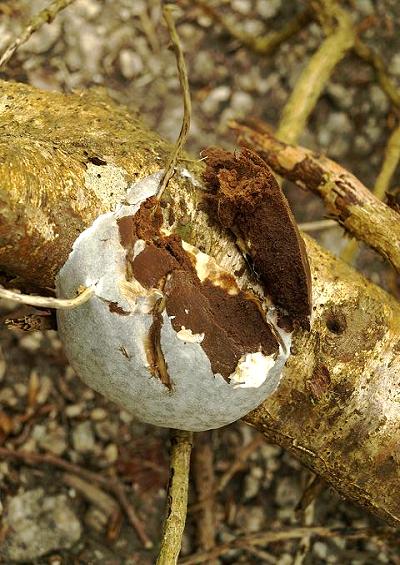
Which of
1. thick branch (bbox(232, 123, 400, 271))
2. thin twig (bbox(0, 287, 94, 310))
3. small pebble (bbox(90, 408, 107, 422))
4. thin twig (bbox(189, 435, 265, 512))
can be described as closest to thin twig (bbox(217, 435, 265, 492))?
thin twig (bbox(189, 435, 265, 512))

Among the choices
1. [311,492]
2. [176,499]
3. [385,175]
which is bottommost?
[311,492]

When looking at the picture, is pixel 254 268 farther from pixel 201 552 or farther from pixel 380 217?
pixel 201 552

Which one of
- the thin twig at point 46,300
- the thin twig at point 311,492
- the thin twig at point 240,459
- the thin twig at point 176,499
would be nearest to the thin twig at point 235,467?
the thin twig at point 240,459

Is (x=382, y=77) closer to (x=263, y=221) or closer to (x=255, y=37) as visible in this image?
(x=255, y=37)

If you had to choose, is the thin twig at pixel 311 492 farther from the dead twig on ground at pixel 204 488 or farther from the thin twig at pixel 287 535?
the dead twig on ground at pixel 204 488

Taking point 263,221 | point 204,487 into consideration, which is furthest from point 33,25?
point 204,487
